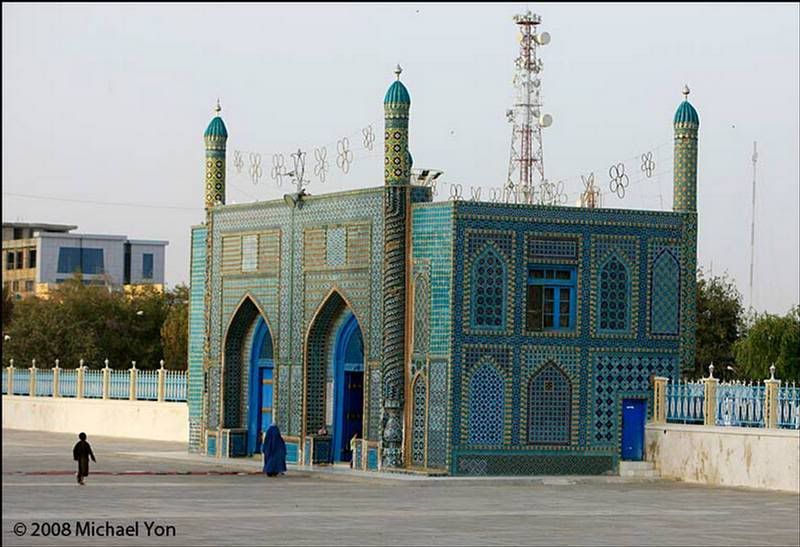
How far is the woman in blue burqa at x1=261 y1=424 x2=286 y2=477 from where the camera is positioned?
26562mm

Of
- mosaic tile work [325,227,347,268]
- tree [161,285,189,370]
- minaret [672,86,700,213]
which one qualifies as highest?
minaret [672,86,700,213]

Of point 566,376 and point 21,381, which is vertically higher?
point 566,376

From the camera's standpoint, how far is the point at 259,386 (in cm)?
3091

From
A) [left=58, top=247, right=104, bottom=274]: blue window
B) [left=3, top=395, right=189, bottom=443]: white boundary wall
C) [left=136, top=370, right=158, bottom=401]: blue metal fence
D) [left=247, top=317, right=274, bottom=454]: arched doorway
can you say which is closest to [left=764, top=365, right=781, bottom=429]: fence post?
[left=247, top=317, right=274, bottom=454]: arched doorway

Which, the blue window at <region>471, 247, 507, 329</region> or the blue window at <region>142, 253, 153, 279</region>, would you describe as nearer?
the blue window at <region>471, 247, 507, 329</region>

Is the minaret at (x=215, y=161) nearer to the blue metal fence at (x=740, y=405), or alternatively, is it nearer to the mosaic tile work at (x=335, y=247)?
the mosaic tile work at (x=335, y=247)

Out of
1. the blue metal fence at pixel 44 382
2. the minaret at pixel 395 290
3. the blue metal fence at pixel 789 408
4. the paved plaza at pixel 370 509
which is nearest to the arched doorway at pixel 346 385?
the paved plaza at pixel 370 509

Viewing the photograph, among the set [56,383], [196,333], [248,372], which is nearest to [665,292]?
[248,372]

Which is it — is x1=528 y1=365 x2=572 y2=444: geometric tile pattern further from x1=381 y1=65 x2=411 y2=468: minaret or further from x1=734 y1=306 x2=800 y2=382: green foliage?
x1=734 y1=306 x2=800 y2=382: green foliage

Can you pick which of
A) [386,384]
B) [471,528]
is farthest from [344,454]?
[471,528]

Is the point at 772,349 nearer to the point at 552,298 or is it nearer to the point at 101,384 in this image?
the point at 101,384

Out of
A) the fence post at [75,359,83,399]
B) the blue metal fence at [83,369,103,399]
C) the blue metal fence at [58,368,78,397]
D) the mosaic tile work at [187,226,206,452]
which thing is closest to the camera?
the mosaic tile work at [187,226,206,452]

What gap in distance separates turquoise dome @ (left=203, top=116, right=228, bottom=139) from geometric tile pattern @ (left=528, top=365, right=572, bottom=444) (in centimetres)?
941

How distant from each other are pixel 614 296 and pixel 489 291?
2333 millimetres
